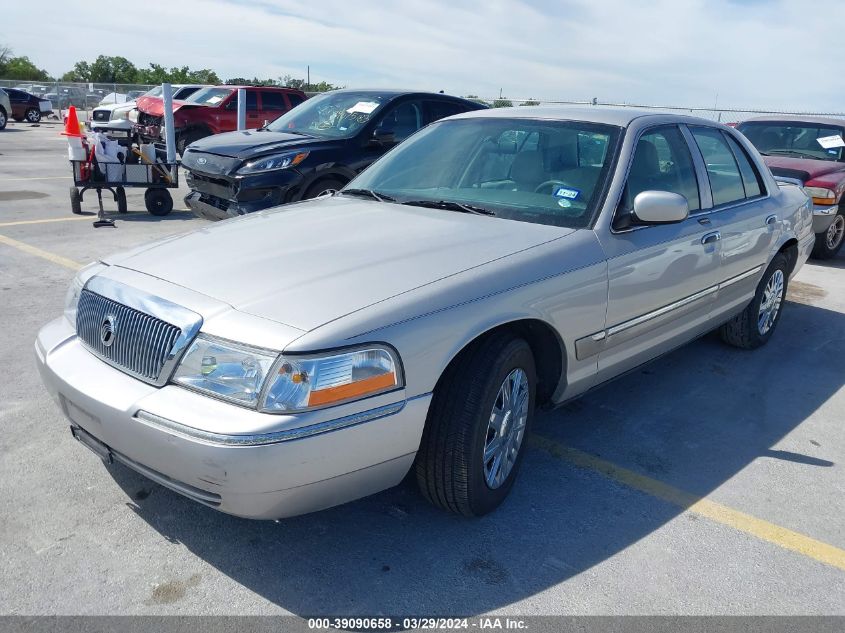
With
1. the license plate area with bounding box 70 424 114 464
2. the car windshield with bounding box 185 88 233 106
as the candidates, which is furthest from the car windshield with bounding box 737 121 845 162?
the car windshield with bounding box 185 88 233 106

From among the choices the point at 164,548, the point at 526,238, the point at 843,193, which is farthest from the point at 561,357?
the point at 843,193

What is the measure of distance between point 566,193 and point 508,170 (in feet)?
1.41

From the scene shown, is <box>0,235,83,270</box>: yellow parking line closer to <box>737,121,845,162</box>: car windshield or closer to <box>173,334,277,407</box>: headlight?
<box>173,334,277,407</box>: headlight

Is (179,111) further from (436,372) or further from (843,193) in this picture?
(436,372)

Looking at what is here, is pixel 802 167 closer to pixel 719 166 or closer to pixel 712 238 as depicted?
pixel 719 166

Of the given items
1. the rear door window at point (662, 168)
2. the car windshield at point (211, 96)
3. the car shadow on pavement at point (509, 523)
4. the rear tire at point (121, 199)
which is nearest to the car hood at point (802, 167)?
the car shadow on pavement at point (509, 523)

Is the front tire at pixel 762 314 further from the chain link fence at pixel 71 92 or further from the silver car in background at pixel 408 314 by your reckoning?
the chain link fence at pixel 71 92

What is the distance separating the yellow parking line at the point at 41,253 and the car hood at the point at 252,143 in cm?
185

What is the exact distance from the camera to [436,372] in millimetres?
2684

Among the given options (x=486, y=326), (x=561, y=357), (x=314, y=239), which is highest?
(x=314, y=239)

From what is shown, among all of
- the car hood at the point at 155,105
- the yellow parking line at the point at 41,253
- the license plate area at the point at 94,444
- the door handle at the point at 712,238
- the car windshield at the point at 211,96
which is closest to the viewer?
the license plate area at the point at 94,444

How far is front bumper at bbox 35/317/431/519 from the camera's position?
2.34 metres

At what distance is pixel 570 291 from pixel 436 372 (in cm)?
87

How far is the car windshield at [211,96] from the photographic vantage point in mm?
19345
